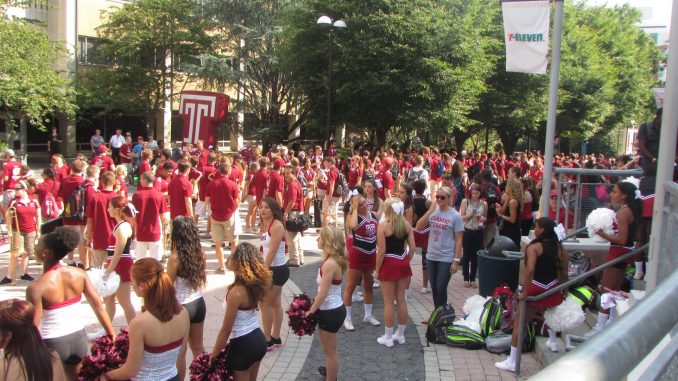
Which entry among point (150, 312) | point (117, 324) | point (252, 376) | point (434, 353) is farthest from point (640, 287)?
point (117, 324)

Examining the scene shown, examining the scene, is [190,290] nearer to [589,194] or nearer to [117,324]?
[117,324]

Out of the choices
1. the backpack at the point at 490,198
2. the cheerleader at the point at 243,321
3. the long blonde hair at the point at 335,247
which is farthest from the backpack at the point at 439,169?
the cheerleader at the point at 243,321

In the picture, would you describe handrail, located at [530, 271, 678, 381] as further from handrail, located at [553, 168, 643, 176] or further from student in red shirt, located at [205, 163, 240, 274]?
student in red shirt, located at [205, 163, 240, 274]

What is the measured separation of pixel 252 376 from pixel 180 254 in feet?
4.59

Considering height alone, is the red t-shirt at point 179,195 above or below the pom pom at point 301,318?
above

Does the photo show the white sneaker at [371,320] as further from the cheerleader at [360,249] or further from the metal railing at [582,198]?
the metal railing at [582,198]

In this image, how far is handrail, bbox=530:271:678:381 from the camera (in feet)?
3.09

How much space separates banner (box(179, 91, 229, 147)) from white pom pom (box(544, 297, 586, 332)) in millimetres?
4005

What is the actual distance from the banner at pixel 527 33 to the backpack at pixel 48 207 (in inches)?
314

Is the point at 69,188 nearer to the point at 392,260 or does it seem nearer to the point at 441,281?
the point at 392,260

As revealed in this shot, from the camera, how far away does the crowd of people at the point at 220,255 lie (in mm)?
4152

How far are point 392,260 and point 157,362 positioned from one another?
11.6 ft

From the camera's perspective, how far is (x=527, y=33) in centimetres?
891

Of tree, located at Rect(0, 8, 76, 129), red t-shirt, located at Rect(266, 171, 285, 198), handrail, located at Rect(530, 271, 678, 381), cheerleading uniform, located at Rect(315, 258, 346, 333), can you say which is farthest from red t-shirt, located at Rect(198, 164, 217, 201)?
tree, located at Rect(0, 8, 76, 129)
